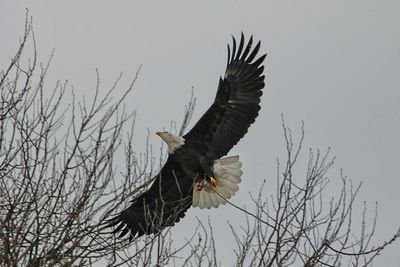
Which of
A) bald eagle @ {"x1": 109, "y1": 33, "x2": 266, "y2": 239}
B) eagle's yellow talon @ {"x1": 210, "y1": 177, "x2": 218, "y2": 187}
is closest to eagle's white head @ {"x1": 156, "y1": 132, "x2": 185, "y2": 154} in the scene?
bald eagle @ {"x1": 109, "y1": 33, "x2": 266, "y2": 239}

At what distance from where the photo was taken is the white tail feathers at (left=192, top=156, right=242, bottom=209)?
29.7 feet

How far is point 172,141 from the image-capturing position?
8602 millimetres

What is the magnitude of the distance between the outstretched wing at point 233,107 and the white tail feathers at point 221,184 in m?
0.19

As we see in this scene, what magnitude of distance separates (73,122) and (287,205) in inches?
59.4

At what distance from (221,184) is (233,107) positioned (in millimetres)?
867

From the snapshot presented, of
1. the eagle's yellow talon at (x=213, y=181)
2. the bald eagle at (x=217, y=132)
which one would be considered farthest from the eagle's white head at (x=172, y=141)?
the eagle's yellow talon at (x=213, y=181)

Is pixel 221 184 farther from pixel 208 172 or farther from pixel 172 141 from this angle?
pixel 172 141

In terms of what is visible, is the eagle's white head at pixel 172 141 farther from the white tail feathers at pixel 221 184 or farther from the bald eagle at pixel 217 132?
the white tail feathers at pixel 221 184

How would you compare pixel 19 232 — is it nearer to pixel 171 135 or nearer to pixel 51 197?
pixel 51 197

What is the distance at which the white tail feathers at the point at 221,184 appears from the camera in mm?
9039

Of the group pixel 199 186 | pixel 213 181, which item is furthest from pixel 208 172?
pixel 199 186

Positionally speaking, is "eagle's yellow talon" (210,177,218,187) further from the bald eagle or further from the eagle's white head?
the eagle's white head

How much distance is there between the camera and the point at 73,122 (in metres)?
5.51

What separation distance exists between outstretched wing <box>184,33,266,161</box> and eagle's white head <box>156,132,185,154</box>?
6.9 inches
